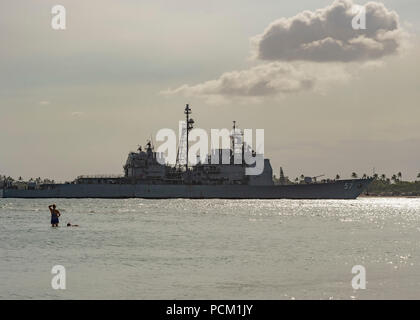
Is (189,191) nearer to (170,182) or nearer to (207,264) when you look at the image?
(170,182)

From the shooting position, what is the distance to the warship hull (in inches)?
5871

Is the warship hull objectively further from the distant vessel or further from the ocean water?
the ocean water

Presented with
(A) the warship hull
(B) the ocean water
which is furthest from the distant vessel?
(B) the ocean water

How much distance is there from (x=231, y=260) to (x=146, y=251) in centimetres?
642

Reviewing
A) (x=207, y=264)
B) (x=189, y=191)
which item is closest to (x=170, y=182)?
(x=189, y=191)

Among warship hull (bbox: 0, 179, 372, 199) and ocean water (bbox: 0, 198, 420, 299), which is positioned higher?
warship hull (bbox: 0, 179, 372, 199)

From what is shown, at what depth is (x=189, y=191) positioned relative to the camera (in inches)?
5915

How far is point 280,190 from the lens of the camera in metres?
157

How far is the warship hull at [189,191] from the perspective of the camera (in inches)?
5871

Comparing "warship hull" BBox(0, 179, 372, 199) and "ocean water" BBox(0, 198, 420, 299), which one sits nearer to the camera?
"ocean water" BBox(0, 198, 420, 299)
